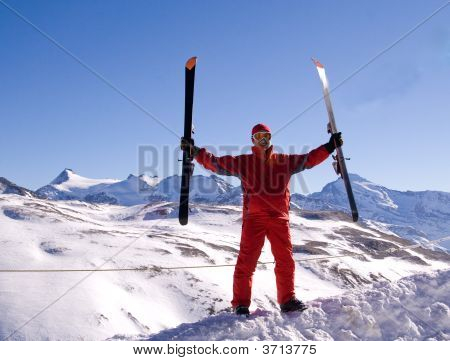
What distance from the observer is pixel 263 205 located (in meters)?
7.73

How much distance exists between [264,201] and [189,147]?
178 cm

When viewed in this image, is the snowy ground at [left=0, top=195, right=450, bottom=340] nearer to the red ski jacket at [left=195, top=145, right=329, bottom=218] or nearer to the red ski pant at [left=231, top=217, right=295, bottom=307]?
the red ski pant at [left=231, top=217, right=295, bottom=307]

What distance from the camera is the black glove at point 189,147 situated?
8172 mm

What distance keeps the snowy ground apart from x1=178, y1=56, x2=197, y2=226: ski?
1535mm

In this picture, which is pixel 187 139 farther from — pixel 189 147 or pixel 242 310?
pixel 242 310

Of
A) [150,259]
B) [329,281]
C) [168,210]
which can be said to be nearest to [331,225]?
[168,210]

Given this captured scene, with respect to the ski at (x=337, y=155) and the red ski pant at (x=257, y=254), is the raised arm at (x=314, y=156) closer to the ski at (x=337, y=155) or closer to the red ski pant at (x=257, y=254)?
the ski at (x=337, y=155)

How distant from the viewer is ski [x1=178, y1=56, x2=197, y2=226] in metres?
8.50

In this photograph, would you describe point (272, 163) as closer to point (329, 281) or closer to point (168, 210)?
point (329, 281)

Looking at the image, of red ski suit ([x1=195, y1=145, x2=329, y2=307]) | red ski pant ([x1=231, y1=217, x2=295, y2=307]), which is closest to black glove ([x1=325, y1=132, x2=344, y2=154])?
red ski suit ([x1=195, y1=145, x2=329, y2=307])

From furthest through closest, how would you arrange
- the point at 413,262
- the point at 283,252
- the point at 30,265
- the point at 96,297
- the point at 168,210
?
the point at 168,210 → the point at 413,262 → the point at 30,265 → the point at 96,297 → the point at 283,252

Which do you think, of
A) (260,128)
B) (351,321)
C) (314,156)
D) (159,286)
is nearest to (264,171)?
(260,128)

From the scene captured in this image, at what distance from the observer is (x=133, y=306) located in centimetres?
4269

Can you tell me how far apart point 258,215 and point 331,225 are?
451 ft
